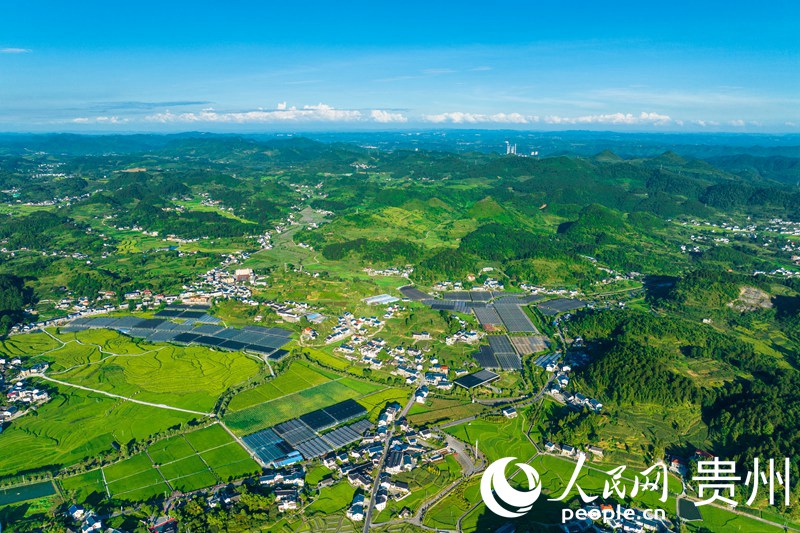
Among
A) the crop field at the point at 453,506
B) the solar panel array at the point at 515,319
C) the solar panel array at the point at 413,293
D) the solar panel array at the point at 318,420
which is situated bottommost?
the crop field at the point at 453,506

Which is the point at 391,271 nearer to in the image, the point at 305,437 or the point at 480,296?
the point at 480,296

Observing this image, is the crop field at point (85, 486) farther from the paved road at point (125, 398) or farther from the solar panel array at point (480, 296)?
the solar panel array at point (480, 296)

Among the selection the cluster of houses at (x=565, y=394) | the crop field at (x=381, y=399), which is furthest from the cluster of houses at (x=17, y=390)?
the cluster of houses at (x=565, y=394)

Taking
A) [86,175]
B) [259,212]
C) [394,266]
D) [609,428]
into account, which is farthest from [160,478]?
[86,175]

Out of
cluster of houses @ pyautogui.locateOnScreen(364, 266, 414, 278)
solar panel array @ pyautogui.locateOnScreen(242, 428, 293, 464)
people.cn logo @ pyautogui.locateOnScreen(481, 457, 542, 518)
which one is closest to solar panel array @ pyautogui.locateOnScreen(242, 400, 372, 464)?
solar panel array @ pyautogui.locateOnScreen(242, 428, 293, 464)

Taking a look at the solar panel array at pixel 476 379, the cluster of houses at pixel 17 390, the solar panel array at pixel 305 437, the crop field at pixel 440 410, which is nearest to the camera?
the solar panel array at pixel 305 437
